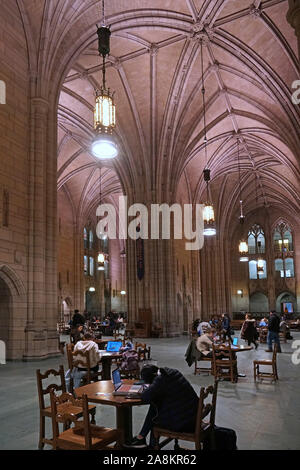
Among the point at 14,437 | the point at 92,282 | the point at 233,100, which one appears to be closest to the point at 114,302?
the point at 92,282

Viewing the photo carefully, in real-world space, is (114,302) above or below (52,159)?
below

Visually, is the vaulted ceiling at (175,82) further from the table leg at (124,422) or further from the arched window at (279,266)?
the arched window at (279,266)

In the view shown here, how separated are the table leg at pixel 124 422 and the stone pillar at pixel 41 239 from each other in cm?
852

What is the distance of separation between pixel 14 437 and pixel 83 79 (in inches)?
686

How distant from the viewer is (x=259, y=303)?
1729 inches

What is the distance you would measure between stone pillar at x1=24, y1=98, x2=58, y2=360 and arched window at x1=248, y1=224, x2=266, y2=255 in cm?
3351

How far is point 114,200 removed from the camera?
38.6 metres

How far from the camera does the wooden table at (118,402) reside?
424 centimetres

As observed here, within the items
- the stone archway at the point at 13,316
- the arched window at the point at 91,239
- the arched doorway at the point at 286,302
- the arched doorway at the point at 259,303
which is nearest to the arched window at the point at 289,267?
the arched doorway at the point at 286,302

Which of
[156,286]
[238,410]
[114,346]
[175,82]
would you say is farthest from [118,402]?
[175,82]

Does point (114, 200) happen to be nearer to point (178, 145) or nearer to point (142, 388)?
point (178, 145)

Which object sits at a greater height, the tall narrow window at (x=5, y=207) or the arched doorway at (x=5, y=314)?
the tall narrow window at (x=5, y=207)

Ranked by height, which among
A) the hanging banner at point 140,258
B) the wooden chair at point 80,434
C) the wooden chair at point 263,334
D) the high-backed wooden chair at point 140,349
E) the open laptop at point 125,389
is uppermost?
the hanging banner at point 140,258
